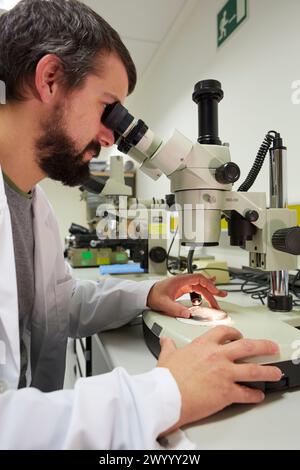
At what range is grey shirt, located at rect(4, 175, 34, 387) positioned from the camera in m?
0.90

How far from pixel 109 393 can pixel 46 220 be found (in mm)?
715

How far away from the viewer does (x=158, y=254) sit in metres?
1.52

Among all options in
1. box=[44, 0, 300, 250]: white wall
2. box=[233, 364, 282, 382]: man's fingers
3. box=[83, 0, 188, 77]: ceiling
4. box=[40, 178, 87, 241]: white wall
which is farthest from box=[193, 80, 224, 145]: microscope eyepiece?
box=[40, 178, 87, 241]: white wall

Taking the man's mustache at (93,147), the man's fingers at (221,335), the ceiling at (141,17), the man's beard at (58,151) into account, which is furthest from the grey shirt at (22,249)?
the ceiling at (141,17)

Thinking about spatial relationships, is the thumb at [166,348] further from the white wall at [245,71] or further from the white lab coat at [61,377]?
the white wall at [245,71]

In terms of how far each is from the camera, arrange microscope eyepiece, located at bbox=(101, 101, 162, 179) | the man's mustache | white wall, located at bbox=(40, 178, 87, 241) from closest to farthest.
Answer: microscope eyepiece, located at bbox=(101, 101, 162, 179)
the man's mustache
white wall, located at bbox=(40, 178, 87, 241)

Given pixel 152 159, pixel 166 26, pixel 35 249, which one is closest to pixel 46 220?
pixel 35 249

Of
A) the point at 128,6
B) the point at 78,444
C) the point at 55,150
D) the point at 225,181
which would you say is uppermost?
the point at 128,6

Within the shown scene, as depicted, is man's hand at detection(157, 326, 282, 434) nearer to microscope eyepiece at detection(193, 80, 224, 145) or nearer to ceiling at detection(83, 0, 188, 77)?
microscope eyepiece at detection(193, 80, 224, 145)

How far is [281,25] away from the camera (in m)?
1.37

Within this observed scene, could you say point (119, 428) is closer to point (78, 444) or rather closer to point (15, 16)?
point (78, 444)

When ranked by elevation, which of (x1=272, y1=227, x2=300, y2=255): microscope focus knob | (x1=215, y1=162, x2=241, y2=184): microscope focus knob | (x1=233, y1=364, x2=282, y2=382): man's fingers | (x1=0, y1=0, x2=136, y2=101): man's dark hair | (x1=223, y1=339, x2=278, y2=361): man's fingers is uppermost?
(x1=0, y1=0, x2=136, y2=101): man's dark hair

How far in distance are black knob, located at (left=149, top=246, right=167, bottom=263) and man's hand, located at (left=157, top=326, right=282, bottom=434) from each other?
973mm

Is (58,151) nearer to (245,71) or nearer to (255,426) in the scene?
(255,426)
